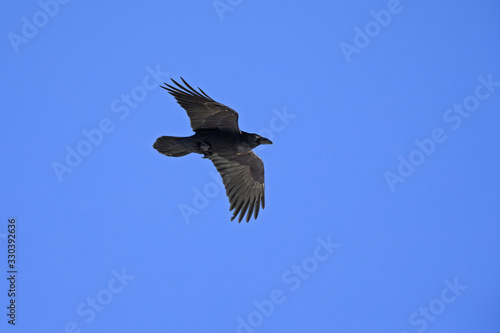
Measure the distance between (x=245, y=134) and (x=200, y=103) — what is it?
4.39 feet

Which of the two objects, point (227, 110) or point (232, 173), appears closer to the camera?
point (227, 110)

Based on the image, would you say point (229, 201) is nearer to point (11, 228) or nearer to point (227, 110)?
point (227, 110)

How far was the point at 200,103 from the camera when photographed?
46.8ft

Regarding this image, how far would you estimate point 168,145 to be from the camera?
1443cm

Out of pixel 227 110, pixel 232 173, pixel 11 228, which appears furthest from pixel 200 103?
pixel 11 228

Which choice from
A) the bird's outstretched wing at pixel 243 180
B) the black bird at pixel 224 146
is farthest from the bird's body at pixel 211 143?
the bird's outstretched wing at pixel 243 180

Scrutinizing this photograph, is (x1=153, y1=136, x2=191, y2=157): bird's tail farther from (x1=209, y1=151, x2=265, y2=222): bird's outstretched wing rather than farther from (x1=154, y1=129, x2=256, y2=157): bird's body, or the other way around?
(x1=209, y1=151, x2=265, y2=222): bird's outstretched wing

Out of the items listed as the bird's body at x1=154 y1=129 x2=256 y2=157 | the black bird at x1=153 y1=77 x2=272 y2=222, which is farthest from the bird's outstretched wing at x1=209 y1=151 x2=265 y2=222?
the bird's body at x1=154 y1=129 x2=256 y2=157

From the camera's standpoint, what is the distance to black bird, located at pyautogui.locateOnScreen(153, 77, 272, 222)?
1427 cm

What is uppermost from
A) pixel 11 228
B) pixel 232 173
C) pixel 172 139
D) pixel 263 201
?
pixel 11 228

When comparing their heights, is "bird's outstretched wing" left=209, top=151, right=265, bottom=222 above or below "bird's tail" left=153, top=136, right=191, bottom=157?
below

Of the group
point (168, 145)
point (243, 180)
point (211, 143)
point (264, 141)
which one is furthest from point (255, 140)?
point (168, 145)

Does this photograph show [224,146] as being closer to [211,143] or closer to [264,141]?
[211,143]

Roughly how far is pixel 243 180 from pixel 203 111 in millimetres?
2421
